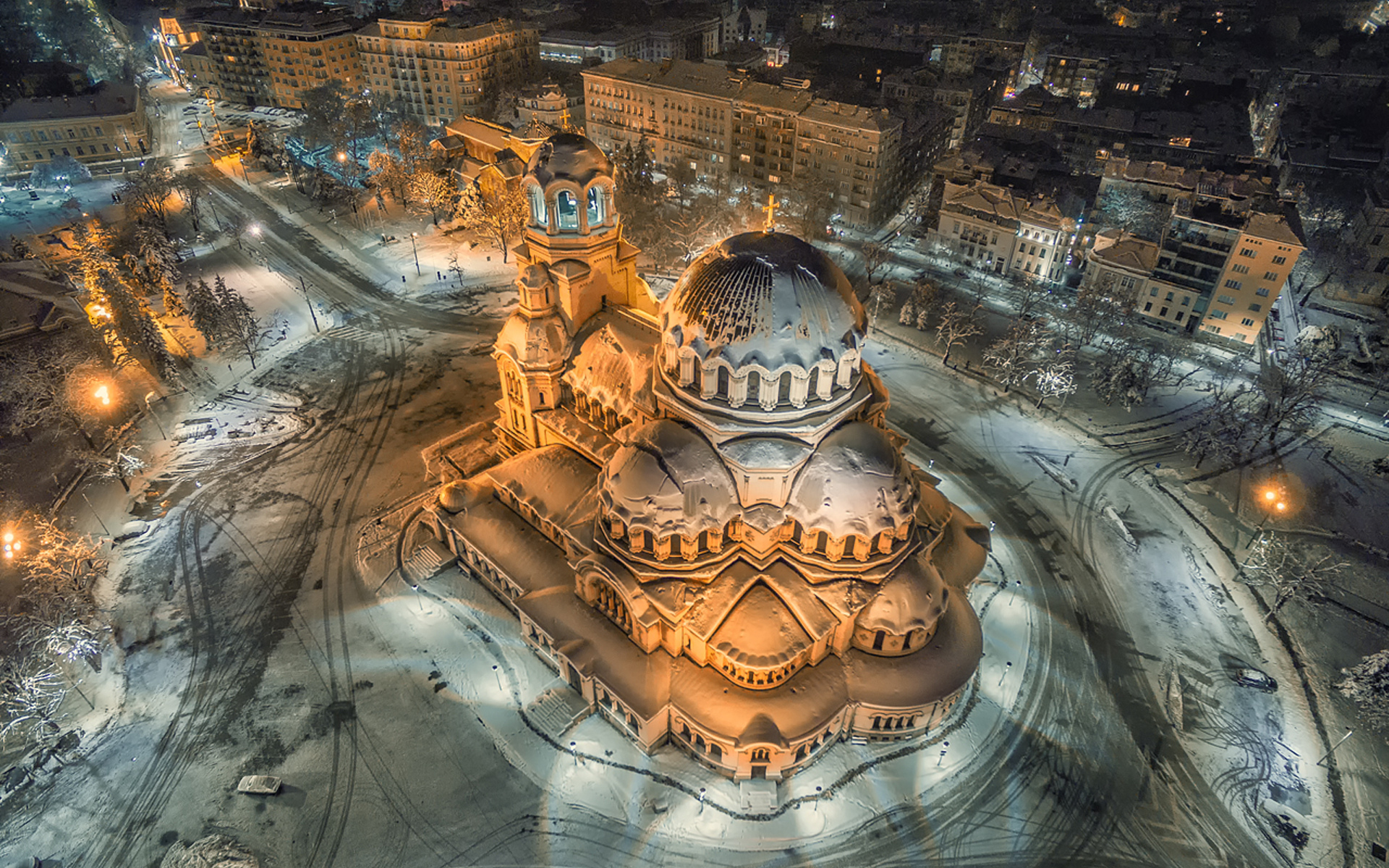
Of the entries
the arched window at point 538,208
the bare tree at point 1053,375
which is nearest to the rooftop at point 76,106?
the arched window at point 538,208

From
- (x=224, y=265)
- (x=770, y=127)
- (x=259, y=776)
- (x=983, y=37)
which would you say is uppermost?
(x=983, y=37)

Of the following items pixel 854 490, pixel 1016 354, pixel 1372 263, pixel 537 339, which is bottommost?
pixel 1016 354

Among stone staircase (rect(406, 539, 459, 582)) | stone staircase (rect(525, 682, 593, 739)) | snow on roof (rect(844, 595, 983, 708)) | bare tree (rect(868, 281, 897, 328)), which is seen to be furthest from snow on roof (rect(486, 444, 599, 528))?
bare tree (rect(868, 281, 897, 328))

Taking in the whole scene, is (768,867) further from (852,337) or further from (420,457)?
(420,457)

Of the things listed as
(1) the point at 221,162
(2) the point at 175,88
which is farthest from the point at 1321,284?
(2) the point at 175,88

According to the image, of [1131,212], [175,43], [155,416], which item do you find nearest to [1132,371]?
[1131,212]

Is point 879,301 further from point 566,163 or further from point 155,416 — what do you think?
point 155,416
